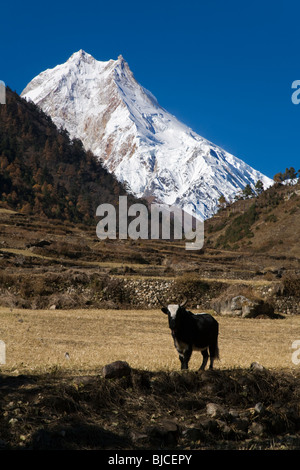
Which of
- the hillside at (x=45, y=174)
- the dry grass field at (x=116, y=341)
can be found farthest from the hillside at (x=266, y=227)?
the dry grass field at (x=116, y=341)

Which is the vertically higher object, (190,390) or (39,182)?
(39,182)

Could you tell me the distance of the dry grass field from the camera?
46.2ft

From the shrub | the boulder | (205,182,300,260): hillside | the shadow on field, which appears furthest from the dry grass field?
(205,182,300,260): hillside

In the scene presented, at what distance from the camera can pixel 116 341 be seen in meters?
20.7

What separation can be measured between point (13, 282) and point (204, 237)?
124 metres

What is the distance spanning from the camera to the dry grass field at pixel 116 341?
14094mm

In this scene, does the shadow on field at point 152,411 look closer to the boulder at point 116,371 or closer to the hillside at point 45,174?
the boulder at point 116,371

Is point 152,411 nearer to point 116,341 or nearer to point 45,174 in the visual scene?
point 116,341

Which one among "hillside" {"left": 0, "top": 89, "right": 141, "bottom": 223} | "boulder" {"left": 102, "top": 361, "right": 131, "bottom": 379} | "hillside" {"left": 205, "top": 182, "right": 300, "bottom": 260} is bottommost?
"boulder" {"left": 102, "top": 361, "right": 131, "bottom": 379}

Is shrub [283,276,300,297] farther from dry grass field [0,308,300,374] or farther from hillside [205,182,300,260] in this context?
hillside [205,182,300,260]

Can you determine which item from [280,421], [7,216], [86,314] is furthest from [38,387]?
[7,216]

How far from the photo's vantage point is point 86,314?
3088cm

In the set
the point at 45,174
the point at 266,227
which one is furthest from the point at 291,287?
the point at 45,174
